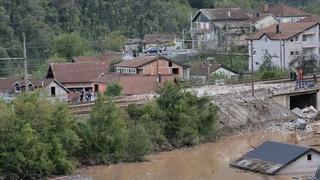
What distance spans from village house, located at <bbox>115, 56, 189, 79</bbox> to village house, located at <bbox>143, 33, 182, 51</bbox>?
17.4 meters

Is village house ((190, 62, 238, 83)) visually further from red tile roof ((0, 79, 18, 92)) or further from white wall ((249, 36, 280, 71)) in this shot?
red tile roof ((0, 79, 18, 92))

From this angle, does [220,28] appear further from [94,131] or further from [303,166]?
[303,166]

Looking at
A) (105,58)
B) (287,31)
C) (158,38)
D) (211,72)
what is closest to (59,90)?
(211,72)

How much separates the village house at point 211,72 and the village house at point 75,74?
7158 mm

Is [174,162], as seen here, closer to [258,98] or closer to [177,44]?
[258,98]

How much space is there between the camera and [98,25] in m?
71.8

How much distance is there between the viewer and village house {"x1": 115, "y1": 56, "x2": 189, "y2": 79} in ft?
162

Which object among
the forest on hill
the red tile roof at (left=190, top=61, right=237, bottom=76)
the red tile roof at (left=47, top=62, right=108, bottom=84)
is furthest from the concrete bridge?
the forest on hill

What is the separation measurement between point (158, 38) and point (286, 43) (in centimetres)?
2024

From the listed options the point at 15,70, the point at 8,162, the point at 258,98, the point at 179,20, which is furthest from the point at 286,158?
the point at 179,20

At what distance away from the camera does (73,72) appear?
161ft

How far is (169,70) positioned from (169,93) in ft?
54.6

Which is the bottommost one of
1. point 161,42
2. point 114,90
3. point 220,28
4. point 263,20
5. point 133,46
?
point 114,90

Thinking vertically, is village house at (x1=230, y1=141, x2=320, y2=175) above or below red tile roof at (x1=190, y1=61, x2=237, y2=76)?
below
